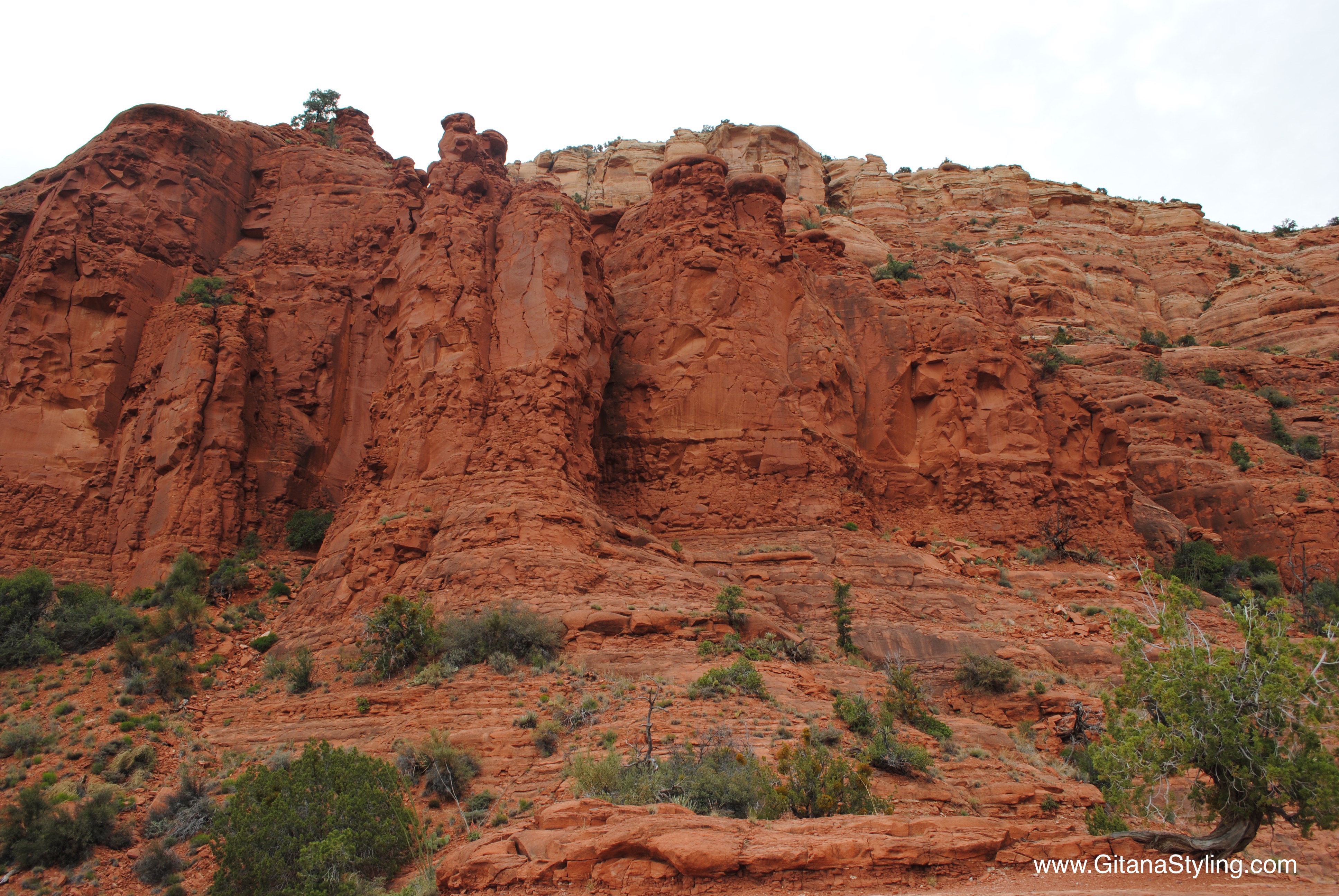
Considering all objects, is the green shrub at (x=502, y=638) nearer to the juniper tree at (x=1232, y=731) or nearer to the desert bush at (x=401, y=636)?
the desert bush at (x=401, y=636)

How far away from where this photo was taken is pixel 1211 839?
35.8ft

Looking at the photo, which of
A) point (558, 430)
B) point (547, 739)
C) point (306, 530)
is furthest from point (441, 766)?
point (306, 530)

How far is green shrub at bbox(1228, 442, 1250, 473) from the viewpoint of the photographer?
3700 cm

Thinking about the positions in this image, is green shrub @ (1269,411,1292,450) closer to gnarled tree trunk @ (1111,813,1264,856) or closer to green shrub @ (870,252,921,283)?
green shrub @ (870,252,921,283)

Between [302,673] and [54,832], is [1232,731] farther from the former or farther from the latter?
[54,832]

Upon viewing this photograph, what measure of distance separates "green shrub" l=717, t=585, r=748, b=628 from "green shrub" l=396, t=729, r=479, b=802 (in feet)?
23.0

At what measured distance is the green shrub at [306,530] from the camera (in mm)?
28141

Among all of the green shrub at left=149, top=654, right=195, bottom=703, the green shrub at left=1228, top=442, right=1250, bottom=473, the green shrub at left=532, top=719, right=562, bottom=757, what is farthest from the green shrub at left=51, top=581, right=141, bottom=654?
the green shrub at left=1228, top=442, right=1250, bottom=473

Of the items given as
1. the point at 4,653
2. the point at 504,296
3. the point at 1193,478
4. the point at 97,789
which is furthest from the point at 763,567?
the point at 1193,478

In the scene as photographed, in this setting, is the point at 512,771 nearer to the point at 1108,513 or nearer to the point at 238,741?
the point at 238,741

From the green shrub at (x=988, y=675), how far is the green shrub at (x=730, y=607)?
6.21m

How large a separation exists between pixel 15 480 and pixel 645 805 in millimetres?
25783

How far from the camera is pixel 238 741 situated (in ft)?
58.2

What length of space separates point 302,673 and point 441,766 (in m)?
6.73
